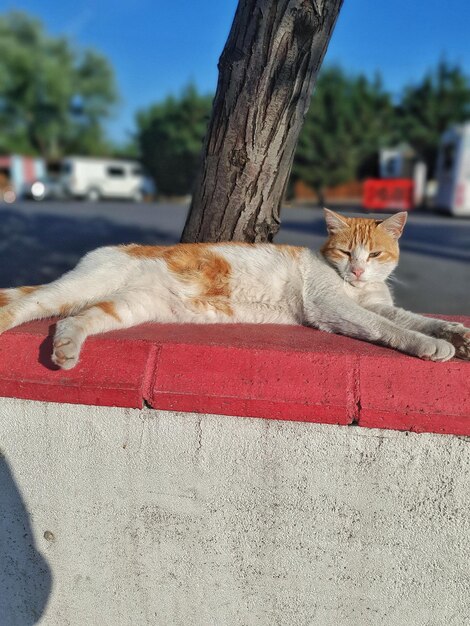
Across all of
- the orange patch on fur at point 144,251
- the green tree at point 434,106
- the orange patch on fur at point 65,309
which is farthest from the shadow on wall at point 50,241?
the green tree at point 434,106

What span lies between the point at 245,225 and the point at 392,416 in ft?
4.21

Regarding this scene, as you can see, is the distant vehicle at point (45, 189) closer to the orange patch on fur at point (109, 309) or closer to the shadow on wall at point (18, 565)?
the orange patch on fur at point (109, 309)

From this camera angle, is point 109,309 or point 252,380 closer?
point 252,380

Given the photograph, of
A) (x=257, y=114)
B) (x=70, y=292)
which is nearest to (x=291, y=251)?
(x=257, y=114)

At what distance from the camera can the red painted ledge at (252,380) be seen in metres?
1.43

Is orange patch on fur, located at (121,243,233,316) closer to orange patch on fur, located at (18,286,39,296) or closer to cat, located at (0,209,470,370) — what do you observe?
cat, located at (0,209,470,370)

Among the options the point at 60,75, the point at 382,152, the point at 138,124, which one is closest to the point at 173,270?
the point at 382,152

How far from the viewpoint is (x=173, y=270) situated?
212 centimetres

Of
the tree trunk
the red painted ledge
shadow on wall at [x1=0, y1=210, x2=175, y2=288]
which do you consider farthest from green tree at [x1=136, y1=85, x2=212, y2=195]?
the red painted ledge

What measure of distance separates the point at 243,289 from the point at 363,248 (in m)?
0.57

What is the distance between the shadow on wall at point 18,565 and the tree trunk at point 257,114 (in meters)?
1.38

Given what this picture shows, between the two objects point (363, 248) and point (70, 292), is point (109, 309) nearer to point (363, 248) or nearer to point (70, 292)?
point (70, 292)

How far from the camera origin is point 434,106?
83.6 ft

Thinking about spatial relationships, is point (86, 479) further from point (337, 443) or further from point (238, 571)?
point (337, 443)
